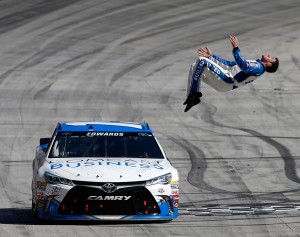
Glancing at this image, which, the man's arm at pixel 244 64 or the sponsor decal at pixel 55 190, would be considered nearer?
the man's arm at pixel 244 64

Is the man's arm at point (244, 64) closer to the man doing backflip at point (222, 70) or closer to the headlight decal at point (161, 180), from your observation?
the man doing backflip at point (222, 70)

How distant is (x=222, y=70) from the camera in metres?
14.7

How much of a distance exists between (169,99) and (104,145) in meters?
10.5

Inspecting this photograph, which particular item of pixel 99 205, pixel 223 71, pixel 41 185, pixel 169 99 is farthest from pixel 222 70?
pixel 169 99

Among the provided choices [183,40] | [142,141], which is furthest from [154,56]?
[142,141]

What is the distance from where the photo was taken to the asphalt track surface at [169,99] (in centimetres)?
1589

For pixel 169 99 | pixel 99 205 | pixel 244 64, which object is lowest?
pixel 169 99

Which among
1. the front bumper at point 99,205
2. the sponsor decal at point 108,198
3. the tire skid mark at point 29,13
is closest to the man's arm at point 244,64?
the front bumper at point 99,205

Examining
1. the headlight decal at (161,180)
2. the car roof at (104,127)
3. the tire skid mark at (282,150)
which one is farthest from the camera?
the tire skid mark at (282,150)

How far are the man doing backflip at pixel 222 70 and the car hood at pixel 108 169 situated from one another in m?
1.03

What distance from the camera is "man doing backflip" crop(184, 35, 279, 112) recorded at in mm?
14430

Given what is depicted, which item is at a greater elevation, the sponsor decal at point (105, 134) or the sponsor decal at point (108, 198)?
the sponsor decal at point (105, 134)

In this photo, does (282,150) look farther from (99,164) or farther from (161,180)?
(99,164)

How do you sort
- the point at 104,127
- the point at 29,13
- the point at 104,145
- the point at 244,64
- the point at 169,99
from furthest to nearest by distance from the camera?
the point at 29,13 < the point at 169,99 < the point at 104,127 < the point at 104,145 < the point at 244,64
